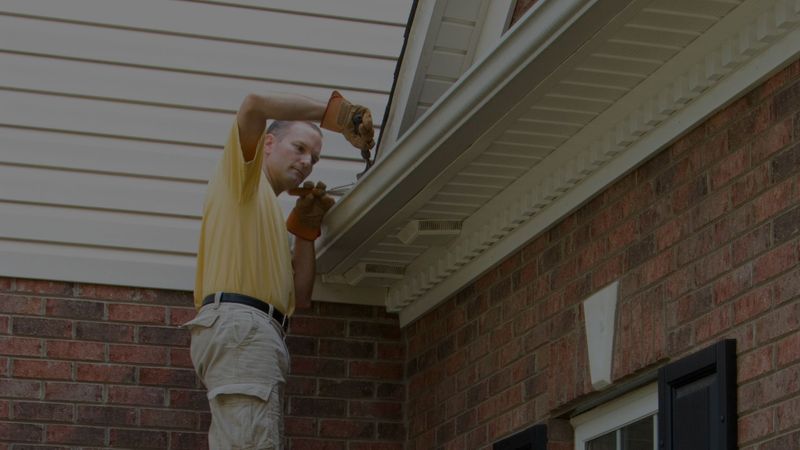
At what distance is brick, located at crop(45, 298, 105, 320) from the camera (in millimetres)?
7345

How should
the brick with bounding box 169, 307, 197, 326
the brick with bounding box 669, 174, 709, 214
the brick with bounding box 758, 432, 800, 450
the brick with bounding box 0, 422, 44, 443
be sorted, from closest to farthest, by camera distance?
the brick with bounding box 758, 432, 800, 450, the brick with bounding box 669, 174, 709, 214, the brick with bounding box 0, 422, 44, 443, the brick with bounding box 169, 307, 197, 326

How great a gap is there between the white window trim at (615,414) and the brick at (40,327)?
2434 mm

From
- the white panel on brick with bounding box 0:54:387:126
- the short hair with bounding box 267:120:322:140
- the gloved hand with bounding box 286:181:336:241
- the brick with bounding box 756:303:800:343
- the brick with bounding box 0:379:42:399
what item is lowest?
the brick with bounding box 756:303:800:343

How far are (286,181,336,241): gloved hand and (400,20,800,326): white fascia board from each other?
2.12 feet

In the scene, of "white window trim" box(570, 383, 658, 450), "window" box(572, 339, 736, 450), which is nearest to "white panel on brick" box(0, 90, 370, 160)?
"white window trim" box(570, 383, 658, 450)

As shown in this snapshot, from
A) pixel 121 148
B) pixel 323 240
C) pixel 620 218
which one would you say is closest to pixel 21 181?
pixel 121 148

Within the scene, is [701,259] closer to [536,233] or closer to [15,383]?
[536,233]

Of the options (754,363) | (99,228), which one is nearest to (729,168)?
(754,363)

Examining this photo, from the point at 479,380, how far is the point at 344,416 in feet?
3.30

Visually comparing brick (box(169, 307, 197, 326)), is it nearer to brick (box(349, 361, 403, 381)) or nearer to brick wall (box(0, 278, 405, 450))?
brick wall (box(0, 278, 405, 450))

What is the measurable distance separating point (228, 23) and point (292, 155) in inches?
33.1

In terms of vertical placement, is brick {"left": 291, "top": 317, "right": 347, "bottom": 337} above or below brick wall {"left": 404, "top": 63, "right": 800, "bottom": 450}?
above

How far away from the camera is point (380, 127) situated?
7484 millimetres

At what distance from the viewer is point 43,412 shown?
23.7 feet
